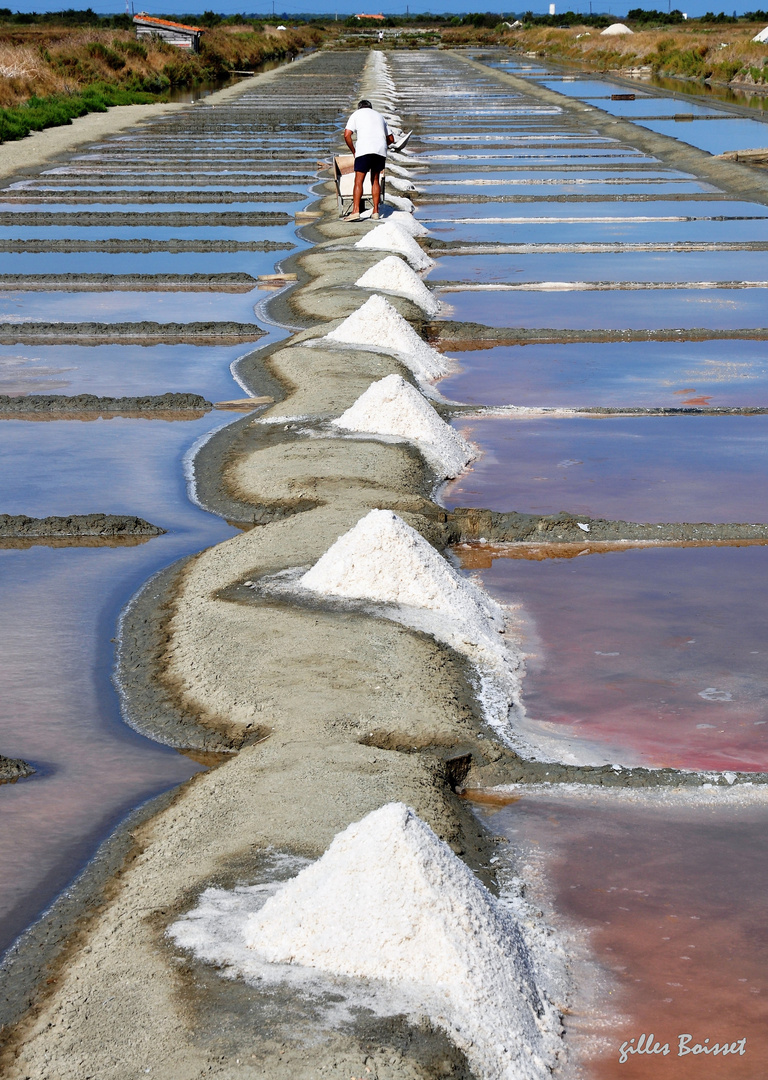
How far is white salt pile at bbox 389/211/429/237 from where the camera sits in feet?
42.7

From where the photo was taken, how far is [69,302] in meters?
11.0

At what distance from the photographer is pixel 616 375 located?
8.61m

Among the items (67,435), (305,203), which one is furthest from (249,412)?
(305,203)


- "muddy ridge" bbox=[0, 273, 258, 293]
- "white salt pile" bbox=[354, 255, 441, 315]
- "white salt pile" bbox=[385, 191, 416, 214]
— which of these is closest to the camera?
"white salt pile" bbox=[354, 255, 441, 315]

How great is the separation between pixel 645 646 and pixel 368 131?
848 centimetres

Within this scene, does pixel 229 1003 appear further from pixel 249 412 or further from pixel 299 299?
pixel 299 299

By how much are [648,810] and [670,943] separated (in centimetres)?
62

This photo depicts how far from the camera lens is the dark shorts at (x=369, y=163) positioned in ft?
40.4

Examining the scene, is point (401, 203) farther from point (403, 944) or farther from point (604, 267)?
point (403, 944)

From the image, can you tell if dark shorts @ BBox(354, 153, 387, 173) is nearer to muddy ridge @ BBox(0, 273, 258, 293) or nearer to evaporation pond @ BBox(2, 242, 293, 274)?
evaporation pond @ BBox(2, 242, 293, 274)

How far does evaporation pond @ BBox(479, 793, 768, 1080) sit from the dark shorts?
9.48 m

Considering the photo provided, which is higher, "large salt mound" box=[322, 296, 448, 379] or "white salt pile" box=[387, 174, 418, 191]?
"white salt pile" box=[387, 174, 418, 191]
